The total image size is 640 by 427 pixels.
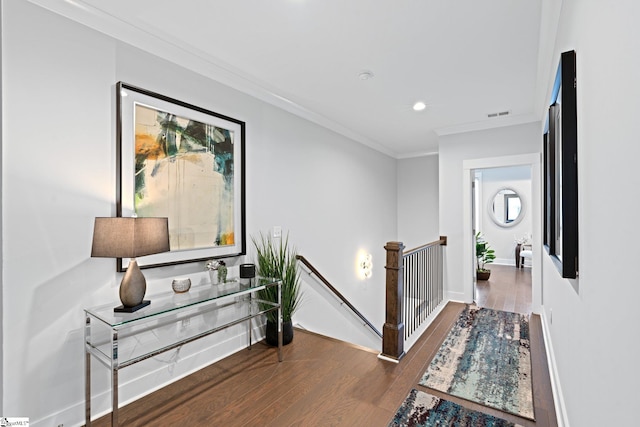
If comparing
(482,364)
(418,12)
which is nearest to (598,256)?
(418,12)

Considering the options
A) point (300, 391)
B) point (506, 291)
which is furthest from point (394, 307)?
point (506, 291)

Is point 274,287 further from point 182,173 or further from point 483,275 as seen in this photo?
point 483,275

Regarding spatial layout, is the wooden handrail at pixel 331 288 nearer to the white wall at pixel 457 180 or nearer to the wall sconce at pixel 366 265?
the wall sconce at pixel 366 265

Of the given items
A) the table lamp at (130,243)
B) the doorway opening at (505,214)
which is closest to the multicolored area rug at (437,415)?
the table lamp at (130,243)

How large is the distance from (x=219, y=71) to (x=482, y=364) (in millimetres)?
3398

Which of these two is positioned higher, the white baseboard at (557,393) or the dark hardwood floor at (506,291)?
the white baseboard at (557,393)

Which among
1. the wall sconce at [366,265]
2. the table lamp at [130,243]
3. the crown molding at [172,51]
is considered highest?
the crown molding at [172,51]

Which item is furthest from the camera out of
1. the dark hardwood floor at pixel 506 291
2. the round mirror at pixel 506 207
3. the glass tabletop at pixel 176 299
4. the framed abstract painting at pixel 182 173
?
the round mirror at pixel 506 207

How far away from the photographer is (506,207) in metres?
8.10

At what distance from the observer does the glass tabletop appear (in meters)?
1.83

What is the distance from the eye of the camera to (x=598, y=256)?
3.41 feet

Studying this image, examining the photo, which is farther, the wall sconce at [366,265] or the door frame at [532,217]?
the wall sconce at [366,265]

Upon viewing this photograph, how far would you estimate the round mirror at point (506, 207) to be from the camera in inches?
312

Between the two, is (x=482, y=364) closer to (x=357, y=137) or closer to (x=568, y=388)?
(x=568, y=388)
